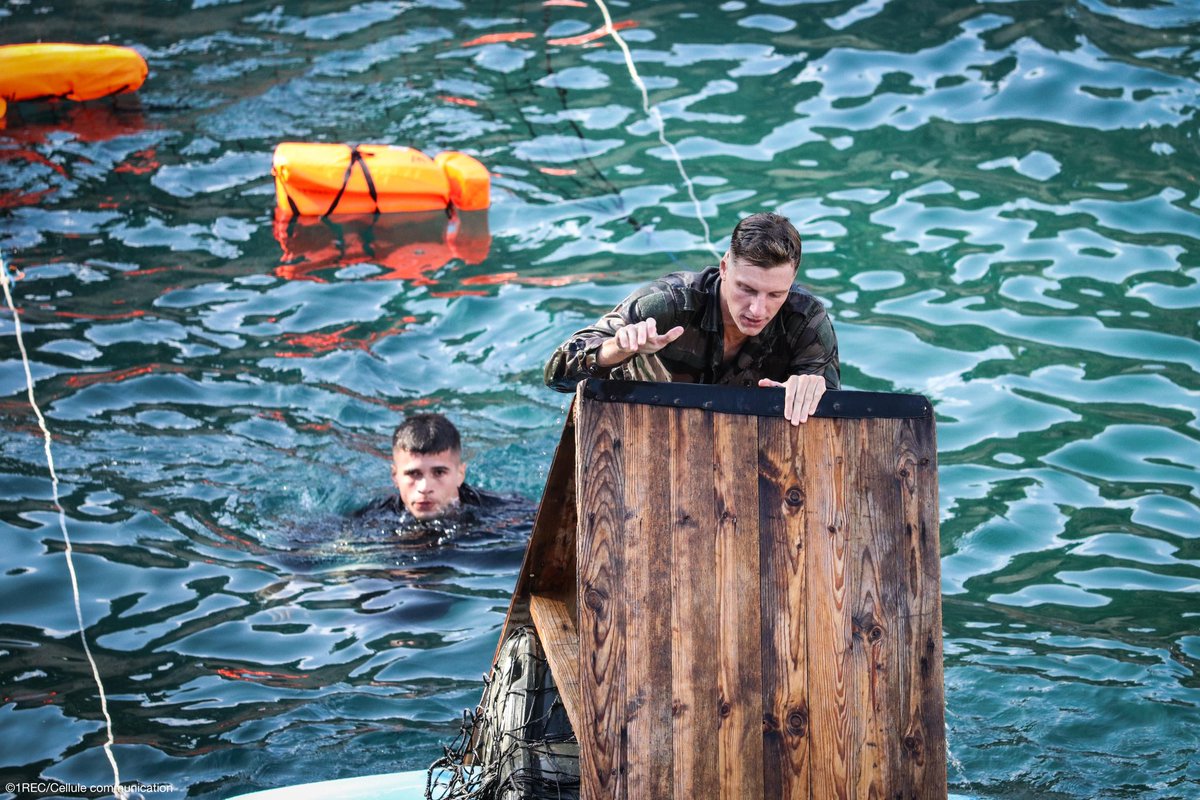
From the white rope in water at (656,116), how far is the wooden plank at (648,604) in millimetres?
6369

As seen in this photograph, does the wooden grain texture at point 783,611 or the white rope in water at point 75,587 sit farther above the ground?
the wooden grain texture at point 783,611

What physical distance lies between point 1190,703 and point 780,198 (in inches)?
238

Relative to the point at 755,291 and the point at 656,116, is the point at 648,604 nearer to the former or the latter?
the point at 755,291

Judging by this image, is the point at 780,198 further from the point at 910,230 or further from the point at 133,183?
the point at 133,183

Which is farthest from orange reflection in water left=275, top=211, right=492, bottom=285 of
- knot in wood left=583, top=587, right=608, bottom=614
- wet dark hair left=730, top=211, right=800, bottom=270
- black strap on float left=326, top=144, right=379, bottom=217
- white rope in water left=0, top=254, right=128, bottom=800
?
knot in wood left=583, top=587, right=608, bottom=614

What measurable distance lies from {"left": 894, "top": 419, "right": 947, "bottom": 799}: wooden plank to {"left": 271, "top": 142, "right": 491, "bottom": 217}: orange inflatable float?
7.57 m

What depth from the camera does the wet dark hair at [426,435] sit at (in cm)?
698

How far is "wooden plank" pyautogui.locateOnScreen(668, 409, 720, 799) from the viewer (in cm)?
359

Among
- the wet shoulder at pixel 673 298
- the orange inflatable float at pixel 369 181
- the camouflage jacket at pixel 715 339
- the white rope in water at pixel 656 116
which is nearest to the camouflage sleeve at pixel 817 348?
the camouflage jacket at pixel 715 339

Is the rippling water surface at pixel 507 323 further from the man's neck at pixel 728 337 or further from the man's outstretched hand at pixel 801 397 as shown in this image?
the man's outstretched hand at pixel 801 397

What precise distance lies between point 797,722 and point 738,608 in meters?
0.36

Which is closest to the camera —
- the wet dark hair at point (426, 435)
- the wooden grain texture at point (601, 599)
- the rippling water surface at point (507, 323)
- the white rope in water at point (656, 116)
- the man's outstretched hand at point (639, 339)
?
the wooden grain texture at point (601, 599)

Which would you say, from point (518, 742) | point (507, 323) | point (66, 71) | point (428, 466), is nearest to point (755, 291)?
point (518, 742)

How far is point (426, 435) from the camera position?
698 centimetres
